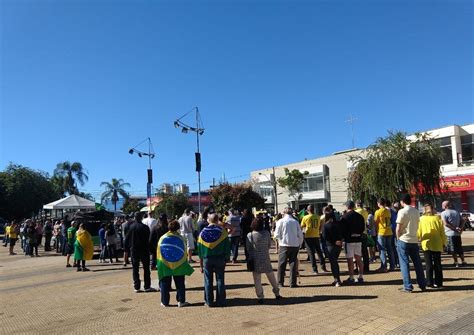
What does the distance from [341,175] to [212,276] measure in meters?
51.4

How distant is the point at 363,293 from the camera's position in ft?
26.6

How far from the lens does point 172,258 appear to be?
7859 millimetres

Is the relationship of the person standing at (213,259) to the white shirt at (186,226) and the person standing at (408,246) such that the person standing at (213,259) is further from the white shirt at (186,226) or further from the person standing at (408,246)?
the white shirt at (186,226)

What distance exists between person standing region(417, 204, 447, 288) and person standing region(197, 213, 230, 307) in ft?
13.0

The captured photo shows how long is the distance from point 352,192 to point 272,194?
160ft

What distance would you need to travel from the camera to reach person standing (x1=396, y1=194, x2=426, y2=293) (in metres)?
8.04

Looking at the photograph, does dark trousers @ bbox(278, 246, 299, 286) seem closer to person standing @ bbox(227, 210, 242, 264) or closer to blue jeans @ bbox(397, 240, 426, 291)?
blue jeans @ bbox(397, 240, 426, 291)

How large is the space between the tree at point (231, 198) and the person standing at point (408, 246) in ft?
87.7

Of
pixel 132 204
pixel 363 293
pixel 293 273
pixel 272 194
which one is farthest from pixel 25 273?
pixel 132 204

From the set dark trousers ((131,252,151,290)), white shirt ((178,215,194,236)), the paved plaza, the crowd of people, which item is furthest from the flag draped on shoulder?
dark trousers ((131,252,151,290))

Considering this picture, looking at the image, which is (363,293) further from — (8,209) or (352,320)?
(8,209)

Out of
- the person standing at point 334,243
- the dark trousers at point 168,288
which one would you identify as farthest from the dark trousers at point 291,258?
the dark trousers at point 168,288

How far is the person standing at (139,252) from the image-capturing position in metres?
9.42

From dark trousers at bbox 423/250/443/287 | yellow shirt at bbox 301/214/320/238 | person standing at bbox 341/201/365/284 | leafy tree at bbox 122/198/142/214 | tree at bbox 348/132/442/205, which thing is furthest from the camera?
leafy tree at bbox 122/198/142/214
